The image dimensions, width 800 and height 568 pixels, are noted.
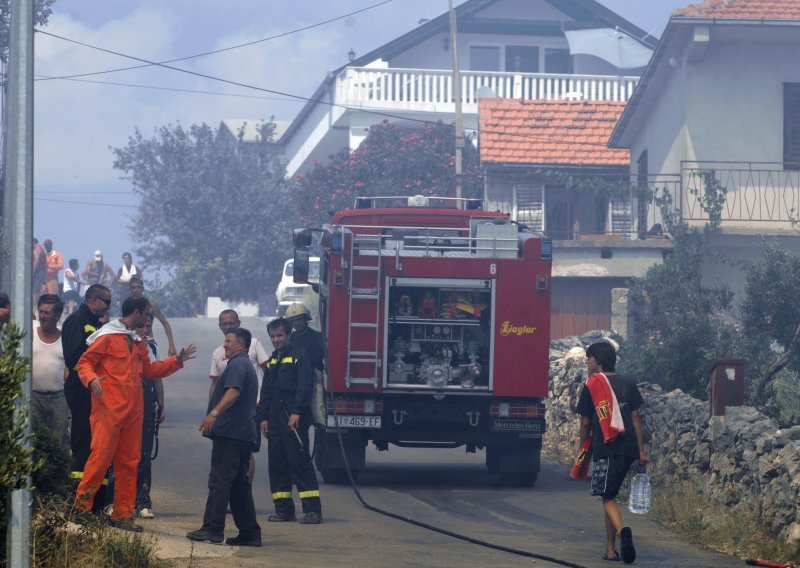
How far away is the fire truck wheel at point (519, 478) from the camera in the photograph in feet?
49.1

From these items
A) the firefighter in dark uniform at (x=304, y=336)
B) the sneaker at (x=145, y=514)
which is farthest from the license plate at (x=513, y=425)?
the sneaker at (x=145, y=514)

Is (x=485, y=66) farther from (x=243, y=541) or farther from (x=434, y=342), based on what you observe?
(x=243, y=541)

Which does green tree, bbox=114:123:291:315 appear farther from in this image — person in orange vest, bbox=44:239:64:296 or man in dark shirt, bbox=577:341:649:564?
man in dark shirt, bbox=577:341:649:564

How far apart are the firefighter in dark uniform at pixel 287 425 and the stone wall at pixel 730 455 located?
2430 mm

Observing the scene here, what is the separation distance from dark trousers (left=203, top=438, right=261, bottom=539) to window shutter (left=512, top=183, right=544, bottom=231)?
22.3 m

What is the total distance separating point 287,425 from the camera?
12.0 meters

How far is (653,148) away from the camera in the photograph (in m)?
29.0

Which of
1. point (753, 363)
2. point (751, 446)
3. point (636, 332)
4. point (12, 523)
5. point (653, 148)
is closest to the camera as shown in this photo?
point (12, 523)

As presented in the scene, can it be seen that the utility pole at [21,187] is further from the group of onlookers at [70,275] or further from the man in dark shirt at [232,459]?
the group of onlookers at [70,275]

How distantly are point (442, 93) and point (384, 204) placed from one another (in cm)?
2352

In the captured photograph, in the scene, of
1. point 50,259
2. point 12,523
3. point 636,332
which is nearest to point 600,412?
point 12,523

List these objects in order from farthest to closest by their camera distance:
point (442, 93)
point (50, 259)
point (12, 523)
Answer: point (442, 93)
point (50, 259)
point (12, 523)

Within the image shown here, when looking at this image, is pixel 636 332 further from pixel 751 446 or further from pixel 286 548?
pixel 286 548

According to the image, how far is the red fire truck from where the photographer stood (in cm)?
1440
